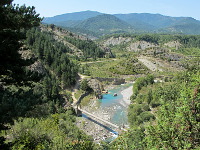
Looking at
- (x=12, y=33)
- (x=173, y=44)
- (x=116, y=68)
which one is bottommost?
(x=116, y=68)

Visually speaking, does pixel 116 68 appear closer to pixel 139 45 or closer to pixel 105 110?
pixel 105 110

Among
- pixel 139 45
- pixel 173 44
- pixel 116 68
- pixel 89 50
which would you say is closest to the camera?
pixel 116 68

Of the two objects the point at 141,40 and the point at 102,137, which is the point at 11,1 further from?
the point at 141,40

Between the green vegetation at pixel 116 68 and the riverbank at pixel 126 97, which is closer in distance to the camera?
the riverbank at pixel 126 97

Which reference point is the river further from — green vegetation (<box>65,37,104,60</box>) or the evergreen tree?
green vegetation (<box>65,37,104,60</box>)

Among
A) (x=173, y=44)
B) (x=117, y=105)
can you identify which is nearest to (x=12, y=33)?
(x=117, y=105)

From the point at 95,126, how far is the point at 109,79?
39437mm

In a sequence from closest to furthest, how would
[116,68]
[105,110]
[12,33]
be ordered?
[12,33] < [105,110] < [116,68]

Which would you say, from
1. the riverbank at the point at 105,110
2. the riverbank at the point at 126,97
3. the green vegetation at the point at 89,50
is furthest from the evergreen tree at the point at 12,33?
the green vegetation at the point at 89,50

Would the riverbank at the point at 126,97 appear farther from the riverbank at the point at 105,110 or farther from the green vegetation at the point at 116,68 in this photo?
the green vegetation at the point at 116,68

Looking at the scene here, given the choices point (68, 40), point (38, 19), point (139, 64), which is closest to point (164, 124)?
point (38, 19)

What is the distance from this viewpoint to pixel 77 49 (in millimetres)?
117312

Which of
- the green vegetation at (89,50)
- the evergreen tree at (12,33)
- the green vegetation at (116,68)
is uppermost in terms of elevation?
the evergreen tree at (12,33)

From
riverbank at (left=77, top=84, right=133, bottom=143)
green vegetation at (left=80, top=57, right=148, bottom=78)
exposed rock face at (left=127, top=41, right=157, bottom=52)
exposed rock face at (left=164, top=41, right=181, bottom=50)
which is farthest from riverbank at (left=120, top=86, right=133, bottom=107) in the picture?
exposed rock face at (left=164, top=41, right=181, bottom=50)
